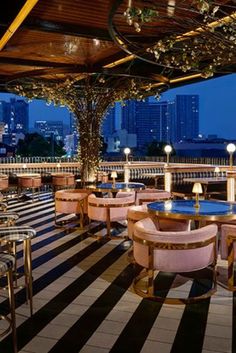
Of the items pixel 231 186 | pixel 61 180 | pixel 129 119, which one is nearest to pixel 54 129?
pixel 129 119

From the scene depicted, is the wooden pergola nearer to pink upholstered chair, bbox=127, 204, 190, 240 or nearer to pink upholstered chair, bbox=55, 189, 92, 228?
pink upholstered chair, bbox=55, 189, 92, 228

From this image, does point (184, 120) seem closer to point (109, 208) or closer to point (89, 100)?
point (89, 100)

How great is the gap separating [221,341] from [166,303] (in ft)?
2.69

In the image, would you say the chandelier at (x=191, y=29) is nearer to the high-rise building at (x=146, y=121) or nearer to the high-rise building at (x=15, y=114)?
the high-rise building at (x=146, y=121)

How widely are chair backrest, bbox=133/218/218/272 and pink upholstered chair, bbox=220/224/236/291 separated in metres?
0.33

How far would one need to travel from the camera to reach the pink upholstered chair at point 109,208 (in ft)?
20.7

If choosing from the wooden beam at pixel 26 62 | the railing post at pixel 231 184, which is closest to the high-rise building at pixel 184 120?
the wooden beam at pixel 26 62

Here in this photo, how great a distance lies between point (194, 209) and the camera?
4688 millimetres

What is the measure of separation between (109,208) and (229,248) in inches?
96.5

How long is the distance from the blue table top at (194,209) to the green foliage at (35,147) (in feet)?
49.0

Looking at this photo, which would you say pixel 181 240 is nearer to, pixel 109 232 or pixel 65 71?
pixel 109 232

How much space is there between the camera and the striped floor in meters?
3.03

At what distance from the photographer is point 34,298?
3.94 metres

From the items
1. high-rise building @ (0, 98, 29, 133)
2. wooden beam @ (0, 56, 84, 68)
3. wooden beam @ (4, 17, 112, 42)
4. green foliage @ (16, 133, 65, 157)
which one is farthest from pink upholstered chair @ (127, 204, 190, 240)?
high-rise building @ (0, 98, 29, 133)
